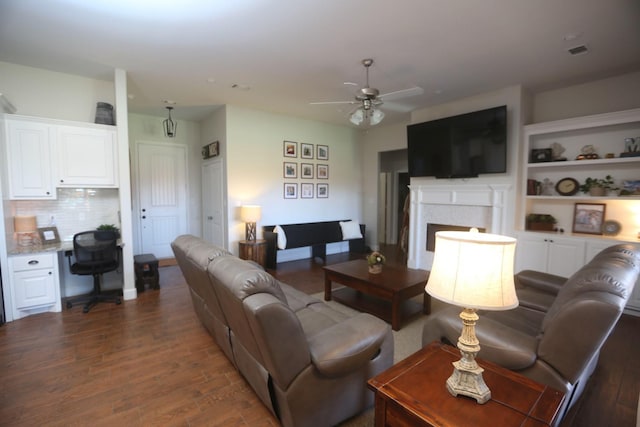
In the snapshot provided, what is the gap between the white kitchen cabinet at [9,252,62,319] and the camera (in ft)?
10.4

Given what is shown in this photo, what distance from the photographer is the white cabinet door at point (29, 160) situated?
129 inches

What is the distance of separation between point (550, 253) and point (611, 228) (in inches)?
29.3

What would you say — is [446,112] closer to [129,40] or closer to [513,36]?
[513,36]

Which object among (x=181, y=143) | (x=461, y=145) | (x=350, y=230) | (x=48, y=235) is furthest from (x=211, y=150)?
(x=461, y=145)

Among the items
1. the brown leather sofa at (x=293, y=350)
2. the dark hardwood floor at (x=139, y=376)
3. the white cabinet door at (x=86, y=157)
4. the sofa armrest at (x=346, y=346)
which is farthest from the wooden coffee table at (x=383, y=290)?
the white cabinet door at (x=86, y=157)

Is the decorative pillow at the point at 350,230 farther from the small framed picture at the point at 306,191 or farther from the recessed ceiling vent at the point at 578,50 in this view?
the recessed ceiling vent at the point at 578,50

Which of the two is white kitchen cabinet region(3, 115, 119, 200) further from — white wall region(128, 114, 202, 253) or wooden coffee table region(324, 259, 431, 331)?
wooden coffee table region(324, 259, 431, 331)

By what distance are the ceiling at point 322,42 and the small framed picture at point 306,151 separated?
5.88 ft

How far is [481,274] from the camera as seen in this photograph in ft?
3.71

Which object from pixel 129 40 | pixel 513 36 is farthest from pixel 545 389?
pixel 129 40

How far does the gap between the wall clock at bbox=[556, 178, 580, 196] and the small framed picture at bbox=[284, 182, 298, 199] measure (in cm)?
432

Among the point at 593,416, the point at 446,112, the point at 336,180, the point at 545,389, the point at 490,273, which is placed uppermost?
the point at 446,112

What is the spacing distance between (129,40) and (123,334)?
2.91 m

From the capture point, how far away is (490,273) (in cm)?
113
